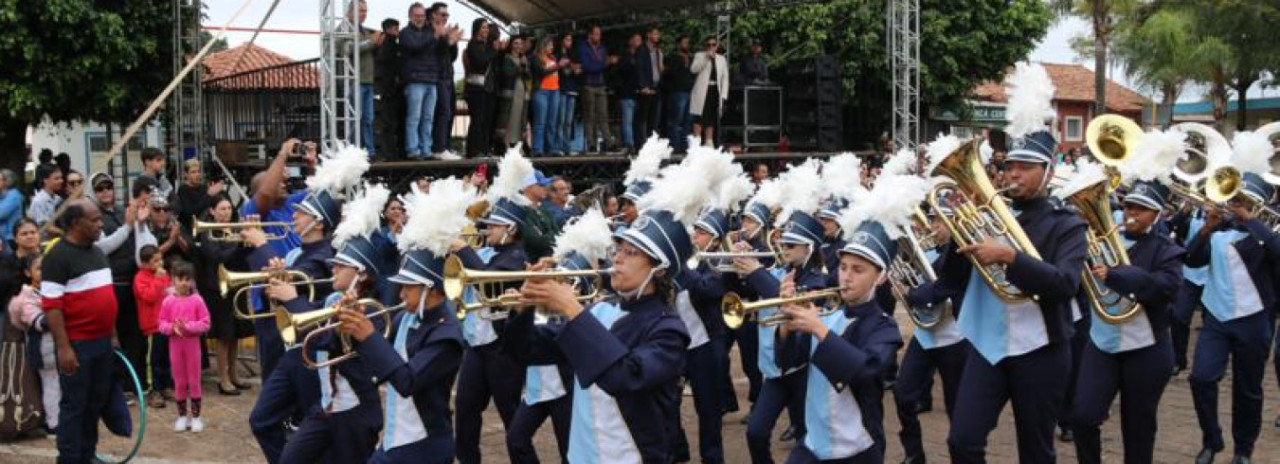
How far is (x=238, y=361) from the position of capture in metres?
12.8

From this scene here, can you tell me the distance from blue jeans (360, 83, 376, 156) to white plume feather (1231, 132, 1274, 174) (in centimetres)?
941

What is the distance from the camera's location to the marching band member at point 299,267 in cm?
727

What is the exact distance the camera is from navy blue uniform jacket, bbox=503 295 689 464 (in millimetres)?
5160

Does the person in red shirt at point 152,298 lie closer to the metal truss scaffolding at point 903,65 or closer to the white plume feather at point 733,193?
the white plume feather at point 733,193

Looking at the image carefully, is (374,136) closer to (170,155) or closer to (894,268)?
(170,155)

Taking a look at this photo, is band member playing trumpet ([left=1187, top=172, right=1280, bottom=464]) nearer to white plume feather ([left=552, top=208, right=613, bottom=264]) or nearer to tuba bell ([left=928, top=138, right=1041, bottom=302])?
tuba bell ([left=928, top=138, right=1041, bottom=302])

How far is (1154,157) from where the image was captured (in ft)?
24.9

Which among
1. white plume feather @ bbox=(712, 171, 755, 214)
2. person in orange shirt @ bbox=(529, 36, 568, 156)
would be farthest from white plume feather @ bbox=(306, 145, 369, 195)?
person in orange shirt @ bbox=(529, 36, 568, 156)

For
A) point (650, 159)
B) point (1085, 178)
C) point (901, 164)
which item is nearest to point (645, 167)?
point (650, 159)

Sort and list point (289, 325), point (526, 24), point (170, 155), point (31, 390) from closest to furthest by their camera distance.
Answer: point (289, 325)
point (31, 390)
point (170, 155)
point (526, 24)

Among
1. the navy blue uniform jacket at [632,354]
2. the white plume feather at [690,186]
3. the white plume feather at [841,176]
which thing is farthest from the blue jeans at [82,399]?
the white plume feather at [841,176]

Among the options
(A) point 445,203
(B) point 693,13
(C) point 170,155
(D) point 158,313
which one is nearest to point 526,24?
(B) point 693,13

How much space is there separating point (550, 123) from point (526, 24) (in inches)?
201

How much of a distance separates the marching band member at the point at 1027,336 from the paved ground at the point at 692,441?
101 inches
